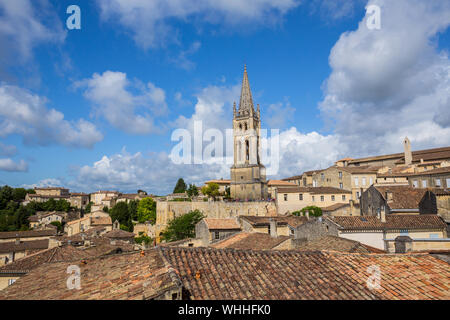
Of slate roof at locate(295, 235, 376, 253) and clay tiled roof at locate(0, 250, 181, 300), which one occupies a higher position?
clay tiled roof at locate(0, 250, 181, 300)

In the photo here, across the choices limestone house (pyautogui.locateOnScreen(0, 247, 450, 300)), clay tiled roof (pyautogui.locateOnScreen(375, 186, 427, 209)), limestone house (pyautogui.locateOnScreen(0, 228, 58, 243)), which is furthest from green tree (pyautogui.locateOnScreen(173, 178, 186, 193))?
limestone house (pyautogui.locateOnScreen(0, 247, 450, 300))

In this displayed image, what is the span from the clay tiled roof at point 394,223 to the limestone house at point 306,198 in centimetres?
2631

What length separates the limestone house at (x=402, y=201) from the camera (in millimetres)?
25781

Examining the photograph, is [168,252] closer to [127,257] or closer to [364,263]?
[127,257]

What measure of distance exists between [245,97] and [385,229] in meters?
53.5

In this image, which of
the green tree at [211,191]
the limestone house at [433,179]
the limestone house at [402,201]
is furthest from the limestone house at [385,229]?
the green tree at [211,191]

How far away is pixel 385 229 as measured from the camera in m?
20.5

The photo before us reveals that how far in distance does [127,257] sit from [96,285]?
2.42m

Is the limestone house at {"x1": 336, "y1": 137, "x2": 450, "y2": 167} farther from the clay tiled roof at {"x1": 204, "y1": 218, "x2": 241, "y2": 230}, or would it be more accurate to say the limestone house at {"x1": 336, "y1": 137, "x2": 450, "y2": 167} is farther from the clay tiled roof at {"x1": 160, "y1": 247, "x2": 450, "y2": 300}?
the clay tiled roof at {"x1": 160, "y1": 247, "x2": 450, "y2": 300}

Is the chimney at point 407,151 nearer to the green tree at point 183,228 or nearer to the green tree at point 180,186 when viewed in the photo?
the green tree at point 183,228

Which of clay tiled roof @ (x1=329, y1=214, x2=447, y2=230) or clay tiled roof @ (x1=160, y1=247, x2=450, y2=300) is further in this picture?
clay tiled roof @ (x1=329, y1=214, x2=447, y2=230)

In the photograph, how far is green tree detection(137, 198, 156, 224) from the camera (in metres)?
68.6

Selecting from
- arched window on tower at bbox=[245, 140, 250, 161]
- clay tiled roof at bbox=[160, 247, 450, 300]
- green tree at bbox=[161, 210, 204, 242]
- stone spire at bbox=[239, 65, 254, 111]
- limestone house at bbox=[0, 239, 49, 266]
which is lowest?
limestone house at bbox=[0, 239, 49, 266]
